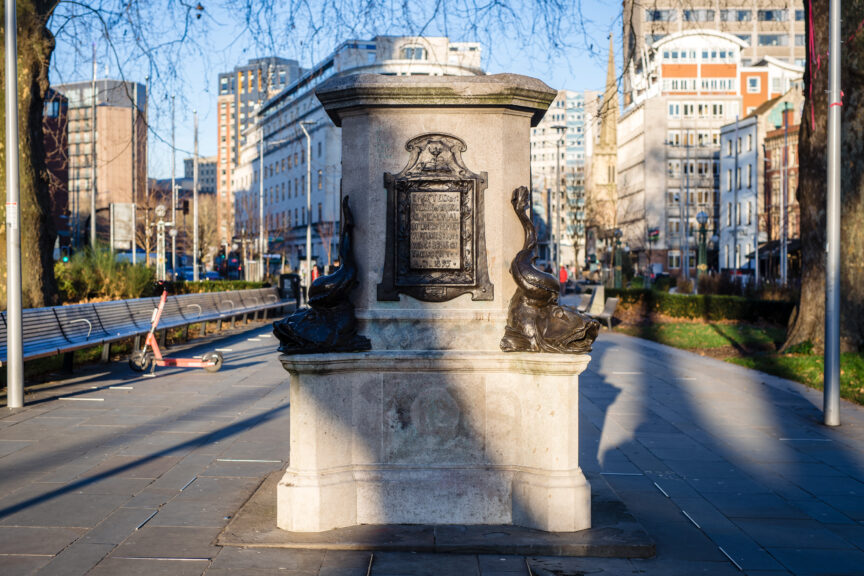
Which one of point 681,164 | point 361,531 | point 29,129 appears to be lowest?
point 361,531

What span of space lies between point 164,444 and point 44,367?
5486 mm

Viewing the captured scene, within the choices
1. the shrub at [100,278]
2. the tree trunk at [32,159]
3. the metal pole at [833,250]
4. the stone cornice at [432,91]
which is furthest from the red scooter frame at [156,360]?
the metal pole at [833,250]

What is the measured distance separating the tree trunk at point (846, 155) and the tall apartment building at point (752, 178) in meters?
52.8

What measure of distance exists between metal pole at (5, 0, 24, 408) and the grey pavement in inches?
14.7

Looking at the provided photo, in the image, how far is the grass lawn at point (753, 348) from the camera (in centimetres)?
1270

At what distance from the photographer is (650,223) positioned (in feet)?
300

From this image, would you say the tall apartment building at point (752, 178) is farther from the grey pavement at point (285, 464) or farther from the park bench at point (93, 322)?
the grey pavement at point (285, 464)

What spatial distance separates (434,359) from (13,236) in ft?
21.9

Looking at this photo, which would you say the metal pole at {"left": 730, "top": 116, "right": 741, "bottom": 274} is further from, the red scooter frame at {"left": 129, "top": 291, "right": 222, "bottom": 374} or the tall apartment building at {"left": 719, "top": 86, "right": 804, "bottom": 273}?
the red scooter frame at {"left": 129, "top": 291, "right": 222, "bottom": 374}

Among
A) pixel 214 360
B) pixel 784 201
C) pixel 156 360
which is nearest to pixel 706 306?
pixel 214 360

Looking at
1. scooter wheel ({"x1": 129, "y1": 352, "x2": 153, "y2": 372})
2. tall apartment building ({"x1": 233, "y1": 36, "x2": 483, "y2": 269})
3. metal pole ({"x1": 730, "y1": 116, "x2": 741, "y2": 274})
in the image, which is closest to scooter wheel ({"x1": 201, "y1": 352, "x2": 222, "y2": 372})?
scooter wheel ({"x1": 129, "y1": 352, "x2": 153, "y2": 372})

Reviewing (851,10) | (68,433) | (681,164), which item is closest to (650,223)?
(681,164)

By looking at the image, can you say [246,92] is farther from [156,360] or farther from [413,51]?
[413,51]

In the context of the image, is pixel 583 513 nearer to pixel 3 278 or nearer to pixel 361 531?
pixel 361 531
